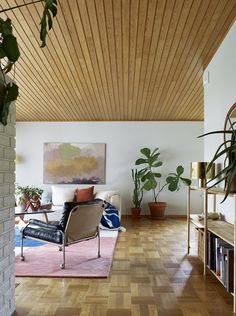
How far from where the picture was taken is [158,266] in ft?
13.9

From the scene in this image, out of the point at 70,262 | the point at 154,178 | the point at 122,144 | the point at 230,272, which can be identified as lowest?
the point at 70,262

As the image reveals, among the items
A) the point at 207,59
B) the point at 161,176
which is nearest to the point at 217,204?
the point at 207,59

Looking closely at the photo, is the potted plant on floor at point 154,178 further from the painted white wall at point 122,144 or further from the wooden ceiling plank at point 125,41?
the wooden ceiling plank at point 125,41

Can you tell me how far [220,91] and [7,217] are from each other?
3212 mm

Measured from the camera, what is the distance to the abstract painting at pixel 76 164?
9.19 meters

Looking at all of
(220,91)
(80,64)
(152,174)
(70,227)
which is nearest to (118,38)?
(80,64)

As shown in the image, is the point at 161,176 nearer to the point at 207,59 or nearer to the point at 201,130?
the point at 201,130

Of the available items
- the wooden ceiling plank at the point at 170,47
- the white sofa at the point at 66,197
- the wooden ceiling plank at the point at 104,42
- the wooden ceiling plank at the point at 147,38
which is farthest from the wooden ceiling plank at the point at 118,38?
the white sofa at the point at 66,197

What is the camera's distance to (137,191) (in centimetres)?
902

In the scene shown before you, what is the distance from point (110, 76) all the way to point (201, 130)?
436cm

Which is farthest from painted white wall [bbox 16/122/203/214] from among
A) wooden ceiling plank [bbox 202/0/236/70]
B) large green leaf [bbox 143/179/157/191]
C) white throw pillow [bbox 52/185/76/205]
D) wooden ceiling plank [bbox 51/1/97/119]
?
wooden ceiling plank [bbox 202/0/236/70]

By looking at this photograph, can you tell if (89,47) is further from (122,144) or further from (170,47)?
(122,144)

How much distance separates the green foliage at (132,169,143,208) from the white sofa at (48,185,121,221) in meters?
0.98

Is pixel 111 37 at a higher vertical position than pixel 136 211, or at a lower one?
higher
